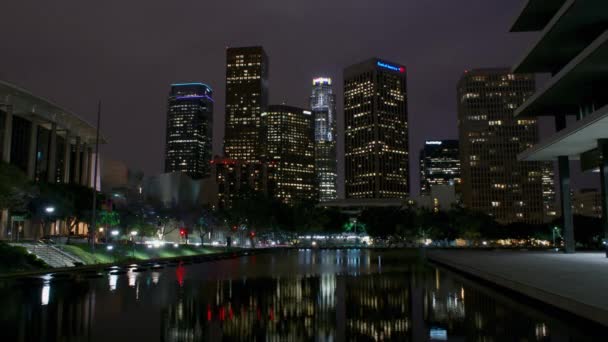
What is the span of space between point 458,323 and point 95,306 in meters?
11.3

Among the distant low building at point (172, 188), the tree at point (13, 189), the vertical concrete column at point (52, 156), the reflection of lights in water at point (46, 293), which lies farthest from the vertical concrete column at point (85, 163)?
the reflection of lights in water at point (46, 293)

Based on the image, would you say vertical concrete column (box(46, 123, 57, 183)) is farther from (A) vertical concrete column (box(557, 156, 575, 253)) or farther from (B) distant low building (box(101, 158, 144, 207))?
Answer: (A) vertical concrete column (box(557, 156, 575, 253))

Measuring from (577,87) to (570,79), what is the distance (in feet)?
9.33

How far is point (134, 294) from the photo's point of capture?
20.0 m

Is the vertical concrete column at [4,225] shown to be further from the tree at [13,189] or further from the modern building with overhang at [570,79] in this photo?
the modern building with overhang at [570,79]

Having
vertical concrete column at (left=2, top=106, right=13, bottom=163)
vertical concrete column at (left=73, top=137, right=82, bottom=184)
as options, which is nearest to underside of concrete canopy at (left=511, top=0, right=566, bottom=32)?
vertical concrete column at (left=2, top=106, right=13, bottom=163)

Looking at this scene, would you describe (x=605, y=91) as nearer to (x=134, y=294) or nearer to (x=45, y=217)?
(x=134, y=294)

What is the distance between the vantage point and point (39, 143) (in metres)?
84.1

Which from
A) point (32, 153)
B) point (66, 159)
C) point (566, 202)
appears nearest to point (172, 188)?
point (66, 159)

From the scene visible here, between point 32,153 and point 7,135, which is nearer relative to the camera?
point 7,135

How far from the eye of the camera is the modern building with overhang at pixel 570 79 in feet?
97.8

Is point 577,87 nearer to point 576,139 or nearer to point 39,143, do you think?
point 576,139

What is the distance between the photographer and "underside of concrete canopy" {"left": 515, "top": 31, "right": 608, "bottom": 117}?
27922mm

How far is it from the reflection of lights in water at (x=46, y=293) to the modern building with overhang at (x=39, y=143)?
44.8m
